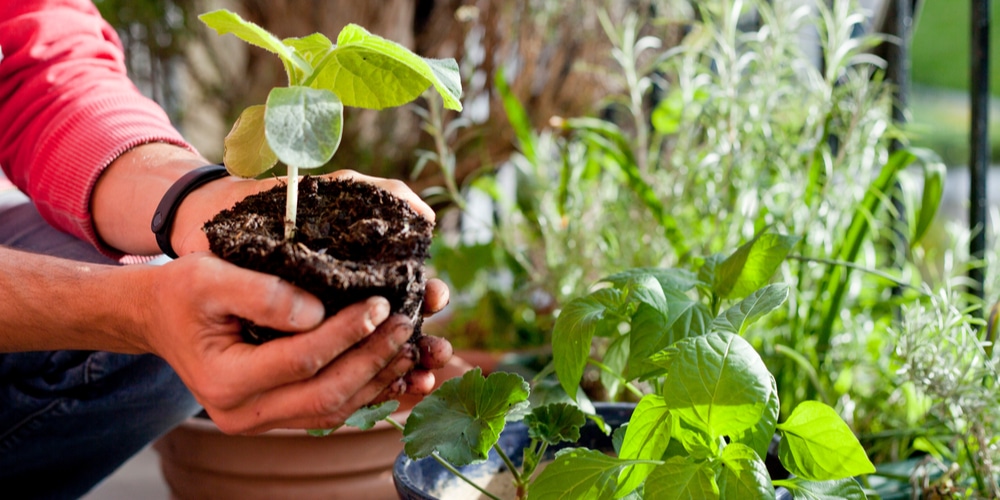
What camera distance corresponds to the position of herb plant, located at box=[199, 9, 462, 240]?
18.5 inches

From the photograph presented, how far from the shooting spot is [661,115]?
51.3 inches

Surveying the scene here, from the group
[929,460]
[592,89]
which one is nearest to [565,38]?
[592,89]

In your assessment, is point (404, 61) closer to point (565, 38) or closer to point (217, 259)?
point (217, 259)

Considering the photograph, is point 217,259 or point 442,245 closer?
point 217,259

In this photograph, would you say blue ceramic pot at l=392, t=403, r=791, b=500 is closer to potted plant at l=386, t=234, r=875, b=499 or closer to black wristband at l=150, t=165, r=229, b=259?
potted plant at l=386, t=234, r=875, b=499

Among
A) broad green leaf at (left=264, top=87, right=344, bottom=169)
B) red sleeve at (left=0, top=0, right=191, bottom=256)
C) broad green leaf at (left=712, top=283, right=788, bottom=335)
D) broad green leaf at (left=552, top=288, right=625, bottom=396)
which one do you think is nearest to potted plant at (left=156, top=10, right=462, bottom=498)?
broad green leaf at (left=264, top=87, right=344, bottom=169)

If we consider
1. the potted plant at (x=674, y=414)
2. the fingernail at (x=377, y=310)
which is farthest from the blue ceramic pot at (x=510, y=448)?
the fingernail at (x=377, y=310)

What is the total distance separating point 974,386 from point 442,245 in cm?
111

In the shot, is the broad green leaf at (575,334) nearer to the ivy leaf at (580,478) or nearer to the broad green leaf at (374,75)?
the ivy leaf at (580,478)

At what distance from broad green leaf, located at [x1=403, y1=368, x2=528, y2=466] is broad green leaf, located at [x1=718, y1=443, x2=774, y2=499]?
0.15 meters

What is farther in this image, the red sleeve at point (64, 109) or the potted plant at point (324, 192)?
the red sleeve at point (64, 109)

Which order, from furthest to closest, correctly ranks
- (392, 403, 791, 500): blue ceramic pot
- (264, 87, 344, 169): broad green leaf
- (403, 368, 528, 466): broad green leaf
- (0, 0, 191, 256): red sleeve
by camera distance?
(0, 0, 191, 256): red sleeve < (392, 403, 791, 500): blue ceramic pot < (403, 368, 528, 466): broad green leaf < (264, 87, 344, 169): broad green leaf

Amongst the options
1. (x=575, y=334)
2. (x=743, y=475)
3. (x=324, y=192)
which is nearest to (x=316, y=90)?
(x=324, y=192)

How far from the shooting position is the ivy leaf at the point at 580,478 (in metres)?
0.53
